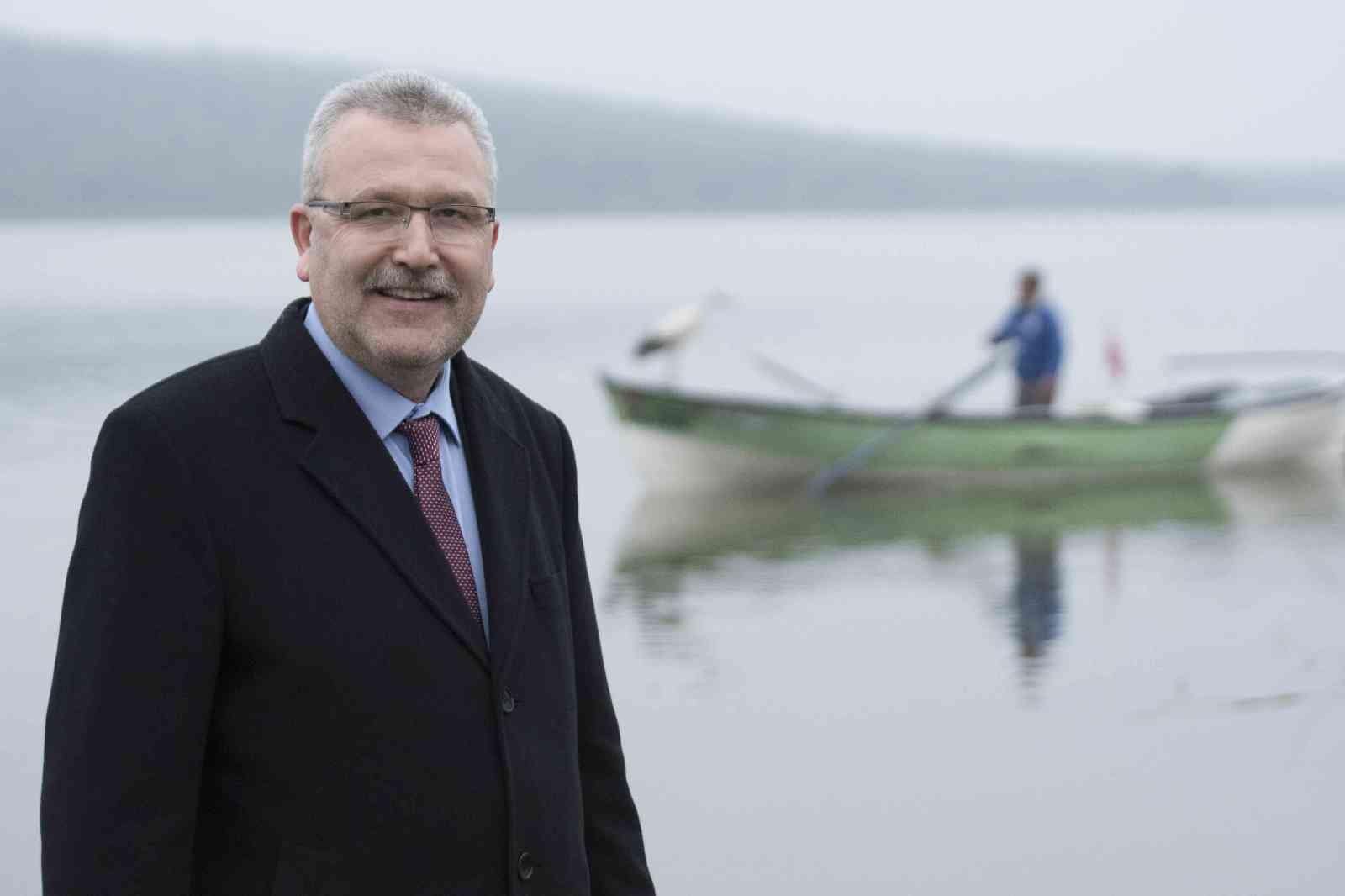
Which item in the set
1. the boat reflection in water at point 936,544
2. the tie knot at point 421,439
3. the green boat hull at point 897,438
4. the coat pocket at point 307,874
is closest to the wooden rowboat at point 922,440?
the green boat hull at point 897,438

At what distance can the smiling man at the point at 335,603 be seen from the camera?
7.19 feet

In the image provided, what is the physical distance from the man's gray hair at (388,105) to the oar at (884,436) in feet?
52.4

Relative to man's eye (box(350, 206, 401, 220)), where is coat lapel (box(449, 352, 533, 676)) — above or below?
below

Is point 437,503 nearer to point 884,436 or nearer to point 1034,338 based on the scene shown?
point 1034,338

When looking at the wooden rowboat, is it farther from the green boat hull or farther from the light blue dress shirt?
the light blue dress shirt

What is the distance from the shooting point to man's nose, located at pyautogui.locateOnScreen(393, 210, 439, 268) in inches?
92.4

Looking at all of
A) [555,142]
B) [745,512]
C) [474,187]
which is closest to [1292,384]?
[745,512]

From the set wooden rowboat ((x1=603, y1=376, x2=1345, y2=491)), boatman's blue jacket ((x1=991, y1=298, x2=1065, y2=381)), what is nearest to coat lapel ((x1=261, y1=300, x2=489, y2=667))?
boatman's blue jacket ((x1=991, y1=298, x2=1065, y2=381))

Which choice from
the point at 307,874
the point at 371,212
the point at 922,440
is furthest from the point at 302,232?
the point at 922,440

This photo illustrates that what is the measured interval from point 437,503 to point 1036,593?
1286cm

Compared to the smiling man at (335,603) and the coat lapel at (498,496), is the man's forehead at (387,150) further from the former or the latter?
the coat lapel at (498,496)

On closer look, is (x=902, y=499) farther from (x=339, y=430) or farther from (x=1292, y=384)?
(x=339, y=430)

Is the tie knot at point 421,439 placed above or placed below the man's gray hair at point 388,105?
below

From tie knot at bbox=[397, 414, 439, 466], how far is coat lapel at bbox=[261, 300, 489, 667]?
73 mm
